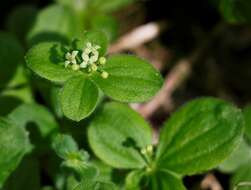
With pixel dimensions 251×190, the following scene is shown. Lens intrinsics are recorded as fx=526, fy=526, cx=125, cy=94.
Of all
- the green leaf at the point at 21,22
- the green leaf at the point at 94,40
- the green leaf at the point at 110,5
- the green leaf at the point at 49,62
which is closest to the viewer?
the green leaf at the point at 49,62

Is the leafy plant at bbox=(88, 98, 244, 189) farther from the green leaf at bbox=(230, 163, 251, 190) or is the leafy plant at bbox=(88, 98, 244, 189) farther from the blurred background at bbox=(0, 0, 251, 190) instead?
the blurred background at bbox=(0, 0, 251, 190)

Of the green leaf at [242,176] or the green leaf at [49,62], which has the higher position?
the green leaf at [49,62]

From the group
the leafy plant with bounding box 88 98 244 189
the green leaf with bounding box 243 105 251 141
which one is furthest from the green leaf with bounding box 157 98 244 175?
the green leaf with bounding box 243 105 251 141

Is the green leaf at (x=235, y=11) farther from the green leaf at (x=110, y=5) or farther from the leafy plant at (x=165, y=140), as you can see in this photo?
the leafy plant at (x=165, y=140)

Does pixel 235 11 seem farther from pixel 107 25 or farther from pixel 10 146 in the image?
pixel 10 146

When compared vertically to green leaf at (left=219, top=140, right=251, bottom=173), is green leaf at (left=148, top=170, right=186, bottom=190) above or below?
above

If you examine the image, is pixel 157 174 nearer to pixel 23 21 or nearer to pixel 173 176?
pixel 173 176

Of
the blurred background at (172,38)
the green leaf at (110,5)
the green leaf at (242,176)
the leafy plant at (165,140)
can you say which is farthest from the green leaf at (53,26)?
the green leaf at (242,176)
